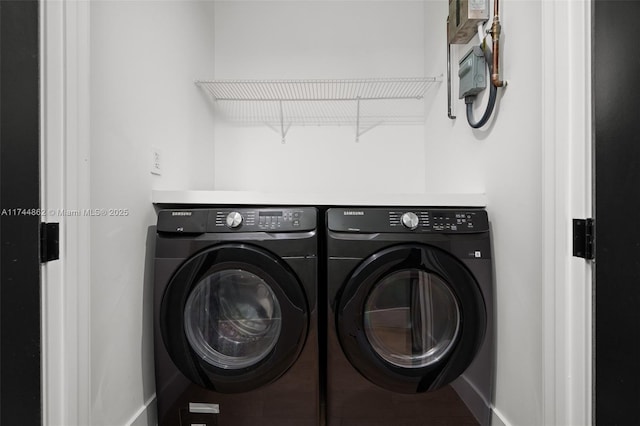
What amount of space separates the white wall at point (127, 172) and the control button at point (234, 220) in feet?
1.15

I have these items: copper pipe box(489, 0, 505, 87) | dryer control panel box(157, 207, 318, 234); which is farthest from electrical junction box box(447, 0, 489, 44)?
dryer control panel box(157, 207, 318, 234)

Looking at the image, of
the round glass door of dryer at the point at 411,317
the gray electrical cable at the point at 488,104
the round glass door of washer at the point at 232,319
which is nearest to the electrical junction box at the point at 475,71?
the gray electrical cable at the point at 488,104

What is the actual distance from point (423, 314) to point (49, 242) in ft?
3.93

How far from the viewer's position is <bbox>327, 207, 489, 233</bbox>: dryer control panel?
3.40 ft

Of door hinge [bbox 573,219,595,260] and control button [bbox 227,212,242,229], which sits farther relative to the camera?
control button [bbox 227,212,242,229]

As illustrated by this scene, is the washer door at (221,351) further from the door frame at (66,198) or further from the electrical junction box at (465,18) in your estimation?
the electrical junction box at (465,18)

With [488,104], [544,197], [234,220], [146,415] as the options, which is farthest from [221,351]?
[488,104]

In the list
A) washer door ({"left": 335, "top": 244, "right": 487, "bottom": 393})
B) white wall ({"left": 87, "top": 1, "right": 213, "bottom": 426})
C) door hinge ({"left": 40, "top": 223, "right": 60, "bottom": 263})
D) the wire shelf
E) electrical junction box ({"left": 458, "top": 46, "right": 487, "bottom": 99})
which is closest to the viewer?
door hinge ({"left": 40, "top": 223, "right": 60, "bottom": 263})

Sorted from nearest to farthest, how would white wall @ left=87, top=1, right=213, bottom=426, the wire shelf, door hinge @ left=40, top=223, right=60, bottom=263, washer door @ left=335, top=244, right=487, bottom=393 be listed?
door hinge @ left=40, top=223, right=60, bottom=263 < white wall @ left=87, top=1, right=213, bottom=426 < washer door @ left=335, top=244, right=487, bottom=393 < the wire shelf

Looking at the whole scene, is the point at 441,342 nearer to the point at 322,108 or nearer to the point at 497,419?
the point at 497,419

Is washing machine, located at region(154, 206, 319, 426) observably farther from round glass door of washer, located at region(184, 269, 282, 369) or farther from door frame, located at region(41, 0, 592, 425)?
door frame, located at region(41, 0, 592, 425)

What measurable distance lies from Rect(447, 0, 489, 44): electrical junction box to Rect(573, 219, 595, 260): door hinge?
88cm

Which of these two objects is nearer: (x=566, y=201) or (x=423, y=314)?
(x=566, y=201)

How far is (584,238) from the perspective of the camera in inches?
29.5
